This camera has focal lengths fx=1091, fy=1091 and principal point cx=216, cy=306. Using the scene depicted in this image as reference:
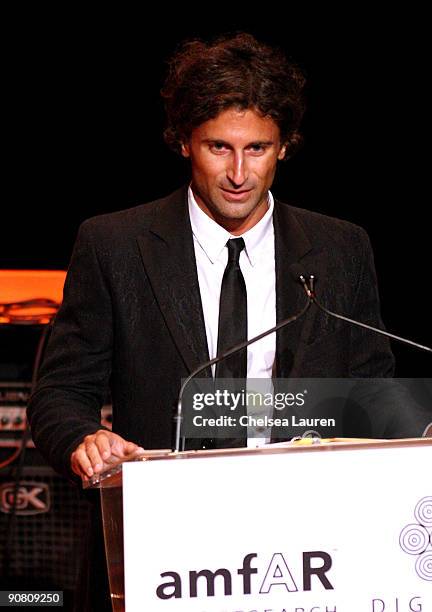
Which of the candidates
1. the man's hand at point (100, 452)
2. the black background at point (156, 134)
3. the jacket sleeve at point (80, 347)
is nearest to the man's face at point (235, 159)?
the jacket sleeve at point (80, 347)

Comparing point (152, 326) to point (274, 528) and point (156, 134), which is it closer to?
point (274, 528)

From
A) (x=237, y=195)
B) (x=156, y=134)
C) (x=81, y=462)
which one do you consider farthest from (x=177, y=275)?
(x=156, y=134)

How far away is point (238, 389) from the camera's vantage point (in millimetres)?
1676

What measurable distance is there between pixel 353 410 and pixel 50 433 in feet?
1.60

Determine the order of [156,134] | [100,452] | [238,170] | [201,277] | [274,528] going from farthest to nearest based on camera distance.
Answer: [156,134]
[201,277]
[238,170]
[100,452]
[274,528]

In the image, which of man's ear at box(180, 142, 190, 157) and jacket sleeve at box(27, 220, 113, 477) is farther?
man's ear at box(180, 142, 190, 157)

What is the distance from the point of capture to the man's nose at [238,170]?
188 cm

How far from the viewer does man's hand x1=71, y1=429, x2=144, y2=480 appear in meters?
1.47

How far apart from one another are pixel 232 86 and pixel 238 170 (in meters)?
0.16

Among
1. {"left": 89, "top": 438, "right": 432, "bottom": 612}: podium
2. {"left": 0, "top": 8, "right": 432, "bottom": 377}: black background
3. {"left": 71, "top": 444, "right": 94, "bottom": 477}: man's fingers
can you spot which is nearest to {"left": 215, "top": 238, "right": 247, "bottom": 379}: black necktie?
{"left": 71, "top": 444, "right": 94, "bottom": 477}: man's fingers

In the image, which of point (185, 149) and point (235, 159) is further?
point (185, 149)

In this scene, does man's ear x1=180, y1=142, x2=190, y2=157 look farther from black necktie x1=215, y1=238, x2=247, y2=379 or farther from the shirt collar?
black necktie x1=215, y1=238, x2=247, y2=379

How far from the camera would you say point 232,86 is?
1928mm

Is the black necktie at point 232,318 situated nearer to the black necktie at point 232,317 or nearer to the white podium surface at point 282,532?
the black necktie at point 232,317
